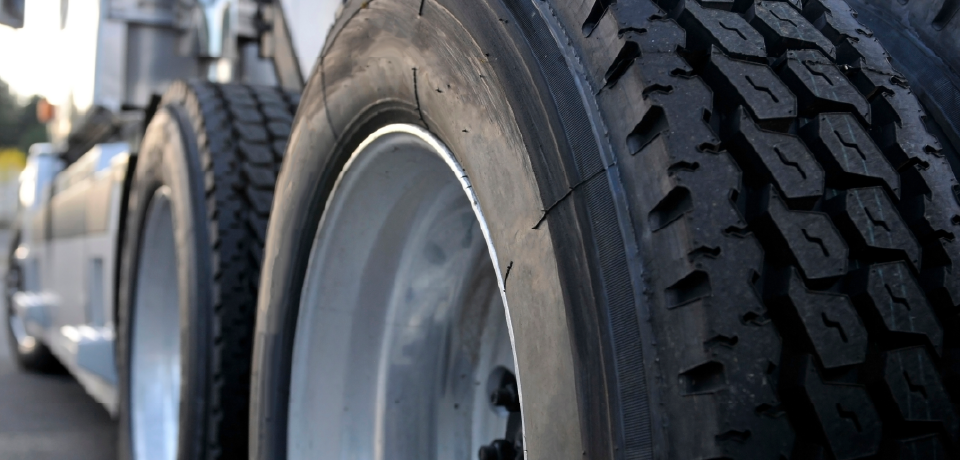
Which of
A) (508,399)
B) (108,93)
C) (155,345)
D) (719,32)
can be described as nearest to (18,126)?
(108,93)

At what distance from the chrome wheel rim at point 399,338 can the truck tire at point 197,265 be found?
467mm

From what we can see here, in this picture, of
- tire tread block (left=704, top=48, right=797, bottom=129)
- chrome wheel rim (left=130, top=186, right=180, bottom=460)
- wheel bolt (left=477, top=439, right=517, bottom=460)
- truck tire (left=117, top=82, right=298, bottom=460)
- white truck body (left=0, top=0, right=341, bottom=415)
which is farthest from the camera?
white truck body (left=0, top=0, right=341, bottom=415)

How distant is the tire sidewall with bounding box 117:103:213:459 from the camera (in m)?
2.01

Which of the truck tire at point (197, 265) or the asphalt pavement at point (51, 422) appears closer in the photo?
the truck tire at point (197, 265)

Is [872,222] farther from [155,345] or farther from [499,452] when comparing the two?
[155,345]

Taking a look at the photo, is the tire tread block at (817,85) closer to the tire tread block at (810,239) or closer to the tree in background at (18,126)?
the tire tread block at (810,239)

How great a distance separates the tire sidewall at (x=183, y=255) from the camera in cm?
201

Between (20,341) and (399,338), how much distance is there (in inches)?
220

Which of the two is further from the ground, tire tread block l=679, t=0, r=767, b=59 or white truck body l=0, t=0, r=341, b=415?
white truck body l=0, t=0, r=341, b=415

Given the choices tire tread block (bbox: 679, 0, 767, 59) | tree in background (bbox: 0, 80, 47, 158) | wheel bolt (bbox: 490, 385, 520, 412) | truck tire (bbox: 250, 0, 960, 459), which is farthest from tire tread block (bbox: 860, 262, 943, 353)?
tree in background (bbox: 0, 80, 47, 158)

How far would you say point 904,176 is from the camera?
3.41ft

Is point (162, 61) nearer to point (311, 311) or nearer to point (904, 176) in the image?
point (311, 311)

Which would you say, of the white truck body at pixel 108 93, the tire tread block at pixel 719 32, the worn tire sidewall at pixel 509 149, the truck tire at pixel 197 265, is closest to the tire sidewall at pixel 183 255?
the truck tire at pixel 197 265

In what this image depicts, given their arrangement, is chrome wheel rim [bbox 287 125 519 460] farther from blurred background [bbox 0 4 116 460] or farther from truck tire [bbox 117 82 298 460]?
blurred background [bbox 0 4 116 460]
